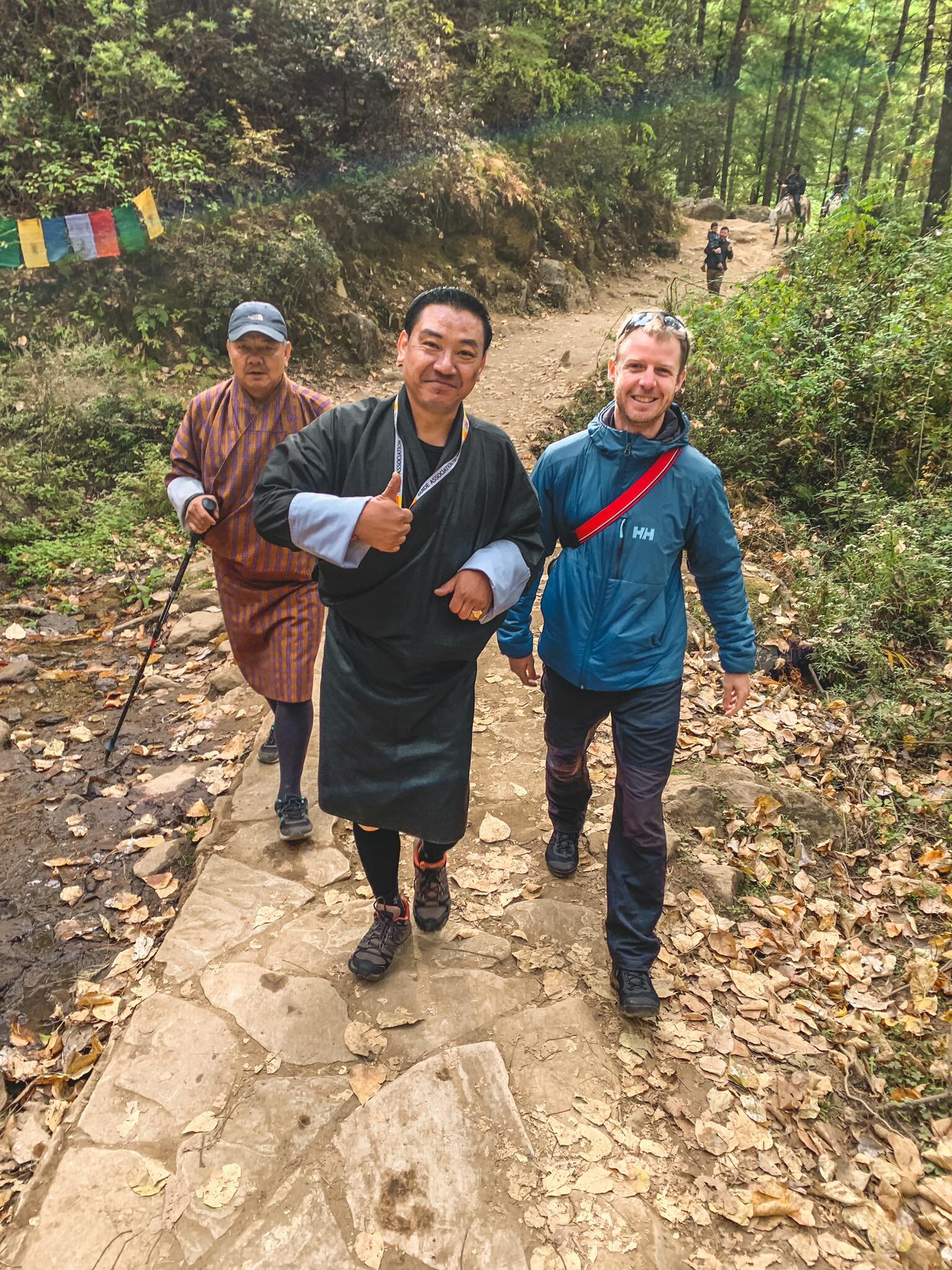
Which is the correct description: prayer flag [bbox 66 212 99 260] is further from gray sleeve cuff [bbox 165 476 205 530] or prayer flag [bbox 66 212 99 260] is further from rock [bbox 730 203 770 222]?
rock [bbox 730 203 770 222]

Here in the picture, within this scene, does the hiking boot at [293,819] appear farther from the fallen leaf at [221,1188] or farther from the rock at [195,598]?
the rock at [195,598]

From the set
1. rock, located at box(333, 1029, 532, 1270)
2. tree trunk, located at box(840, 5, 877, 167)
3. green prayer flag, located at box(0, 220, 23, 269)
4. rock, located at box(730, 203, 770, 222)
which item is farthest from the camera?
tree trunk, located at box(840, 5, 877, 167)

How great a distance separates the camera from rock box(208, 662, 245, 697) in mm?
5312

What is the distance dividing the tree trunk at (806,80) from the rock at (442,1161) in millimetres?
33705

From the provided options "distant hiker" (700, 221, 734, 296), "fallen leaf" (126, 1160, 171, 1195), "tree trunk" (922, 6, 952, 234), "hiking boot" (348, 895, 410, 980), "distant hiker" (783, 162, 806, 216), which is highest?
"distant hiker" (783, 162, 806, 216)

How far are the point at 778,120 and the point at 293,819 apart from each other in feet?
113

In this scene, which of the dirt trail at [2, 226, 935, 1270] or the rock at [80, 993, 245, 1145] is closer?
the dirt trail at [2, 226, 935, 1270]

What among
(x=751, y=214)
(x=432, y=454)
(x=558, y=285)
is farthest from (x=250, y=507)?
(x=751, y=214)

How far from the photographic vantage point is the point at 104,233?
28.9 ft

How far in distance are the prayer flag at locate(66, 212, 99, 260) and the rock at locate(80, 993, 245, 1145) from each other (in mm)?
8842

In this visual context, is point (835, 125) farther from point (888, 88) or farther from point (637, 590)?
point (637, 590)

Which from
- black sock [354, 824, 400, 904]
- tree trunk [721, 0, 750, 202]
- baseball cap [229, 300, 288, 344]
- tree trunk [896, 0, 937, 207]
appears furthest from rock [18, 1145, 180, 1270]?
tree trunk [721, 0, 750, 202]

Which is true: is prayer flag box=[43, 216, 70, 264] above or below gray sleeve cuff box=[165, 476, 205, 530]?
above

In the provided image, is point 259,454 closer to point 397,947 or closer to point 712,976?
point 397,947
